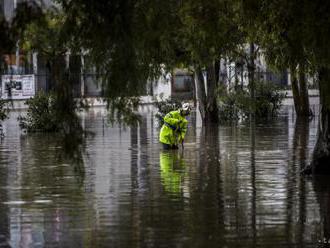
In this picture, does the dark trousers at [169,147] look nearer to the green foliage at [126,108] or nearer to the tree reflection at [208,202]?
the tree reflection at [208,202]

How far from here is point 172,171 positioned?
20.8m

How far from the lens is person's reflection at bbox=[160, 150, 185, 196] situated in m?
17.8

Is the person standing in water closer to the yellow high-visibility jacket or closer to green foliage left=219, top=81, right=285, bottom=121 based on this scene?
the yellow high-visibility jacket

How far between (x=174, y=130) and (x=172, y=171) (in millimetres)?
5754

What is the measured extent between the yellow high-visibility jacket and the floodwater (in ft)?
1.24

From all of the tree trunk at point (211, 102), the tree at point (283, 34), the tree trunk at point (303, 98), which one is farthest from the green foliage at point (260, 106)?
the tree at point (283, 34)

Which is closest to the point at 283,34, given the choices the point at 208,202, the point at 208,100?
Answer: the point at 208,202

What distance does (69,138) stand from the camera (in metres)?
10.4

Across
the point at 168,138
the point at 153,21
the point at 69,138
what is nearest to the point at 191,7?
the point at 153,21

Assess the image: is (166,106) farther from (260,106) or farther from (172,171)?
(172,171)

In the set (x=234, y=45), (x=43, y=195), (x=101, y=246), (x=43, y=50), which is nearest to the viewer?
(x=43, y=50)

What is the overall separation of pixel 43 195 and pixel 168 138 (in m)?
9.59

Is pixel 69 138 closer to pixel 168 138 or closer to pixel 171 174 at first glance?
pixel 171 174

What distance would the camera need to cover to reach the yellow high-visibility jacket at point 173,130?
26.3m
